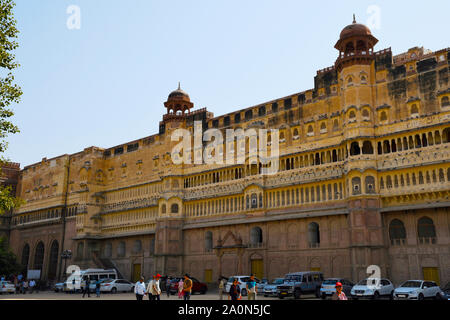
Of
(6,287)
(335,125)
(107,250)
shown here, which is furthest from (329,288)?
(107,250)

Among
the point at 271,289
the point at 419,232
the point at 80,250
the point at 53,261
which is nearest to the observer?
the point at 271,289

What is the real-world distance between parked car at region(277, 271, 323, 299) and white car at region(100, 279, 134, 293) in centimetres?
1881

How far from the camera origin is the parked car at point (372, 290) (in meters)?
27.8

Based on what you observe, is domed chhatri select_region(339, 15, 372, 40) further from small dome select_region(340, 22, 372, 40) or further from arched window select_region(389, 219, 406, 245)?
arched window select_region(389, 219, 406, 245)

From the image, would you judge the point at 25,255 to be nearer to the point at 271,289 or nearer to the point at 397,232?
the point at 271,289

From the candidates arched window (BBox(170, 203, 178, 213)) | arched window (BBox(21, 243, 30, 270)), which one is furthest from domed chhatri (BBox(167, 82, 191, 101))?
arched window (BBox(21, 243, 30, 270))

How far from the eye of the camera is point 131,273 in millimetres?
52719

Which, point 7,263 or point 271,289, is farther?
point 7,263

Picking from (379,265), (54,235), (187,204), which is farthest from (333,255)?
(54,235)

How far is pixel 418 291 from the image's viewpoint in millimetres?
25922

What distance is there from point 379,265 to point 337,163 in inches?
350

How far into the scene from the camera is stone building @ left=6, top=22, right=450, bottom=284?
111 ft

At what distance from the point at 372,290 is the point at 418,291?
9.12ft

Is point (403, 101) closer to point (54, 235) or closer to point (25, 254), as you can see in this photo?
point (54, 235)
